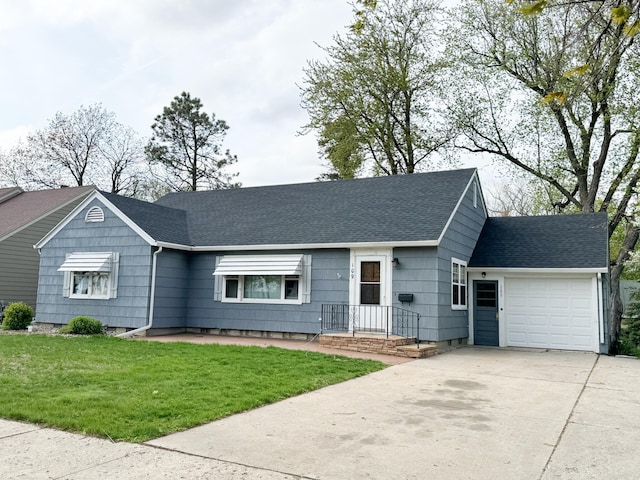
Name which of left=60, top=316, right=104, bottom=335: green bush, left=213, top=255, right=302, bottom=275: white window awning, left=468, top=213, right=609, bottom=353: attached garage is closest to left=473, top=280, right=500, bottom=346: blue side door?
left=468, top=213, right=609, bottom=353: attached garage

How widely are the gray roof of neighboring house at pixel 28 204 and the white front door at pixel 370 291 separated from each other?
14506 millimetres

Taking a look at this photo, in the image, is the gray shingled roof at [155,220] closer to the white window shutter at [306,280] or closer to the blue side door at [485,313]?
the white window shutter at [306,280]

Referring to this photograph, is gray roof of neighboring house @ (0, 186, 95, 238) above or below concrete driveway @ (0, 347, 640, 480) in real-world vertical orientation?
above

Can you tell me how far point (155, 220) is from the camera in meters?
15.2

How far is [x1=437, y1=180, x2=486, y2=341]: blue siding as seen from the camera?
40.5 ft

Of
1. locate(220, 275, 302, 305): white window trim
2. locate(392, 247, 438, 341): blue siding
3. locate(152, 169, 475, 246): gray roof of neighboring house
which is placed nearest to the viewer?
locate(392, 247, 438, 341): blue siding

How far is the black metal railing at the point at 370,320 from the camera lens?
1235cm

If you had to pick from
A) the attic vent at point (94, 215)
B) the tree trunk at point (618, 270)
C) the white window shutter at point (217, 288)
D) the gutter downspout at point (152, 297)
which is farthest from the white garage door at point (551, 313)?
the attic vent at point (94, 215)

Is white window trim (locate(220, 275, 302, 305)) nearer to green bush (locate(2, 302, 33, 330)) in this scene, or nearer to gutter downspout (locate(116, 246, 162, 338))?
gutter downspout (locate(116, 246, 162, 338))

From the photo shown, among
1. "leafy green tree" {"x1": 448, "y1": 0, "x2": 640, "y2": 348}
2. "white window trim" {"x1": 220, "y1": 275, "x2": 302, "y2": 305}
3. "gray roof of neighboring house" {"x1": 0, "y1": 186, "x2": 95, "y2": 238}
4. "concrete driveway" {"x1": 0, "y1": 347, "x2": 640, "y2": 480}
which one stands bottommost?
"concrete driveway" {"x1": 0, "y1": 347, "x2": 640, "y2": 480}

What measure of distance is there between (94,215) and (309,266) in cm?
658

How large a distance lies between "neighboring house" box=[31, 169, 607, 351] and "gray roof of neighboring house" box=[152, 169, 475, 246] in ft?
0.19

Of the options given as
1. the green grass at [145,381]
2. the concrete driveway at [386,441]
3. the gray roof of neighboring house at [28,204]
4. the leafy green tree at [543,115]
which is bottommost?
the concrete driveway at [386,441]

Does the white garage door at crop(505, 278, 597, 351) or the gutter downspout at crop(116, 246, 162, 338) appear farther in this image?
the gutter downspout at crop(116, 246, 162, 338)
